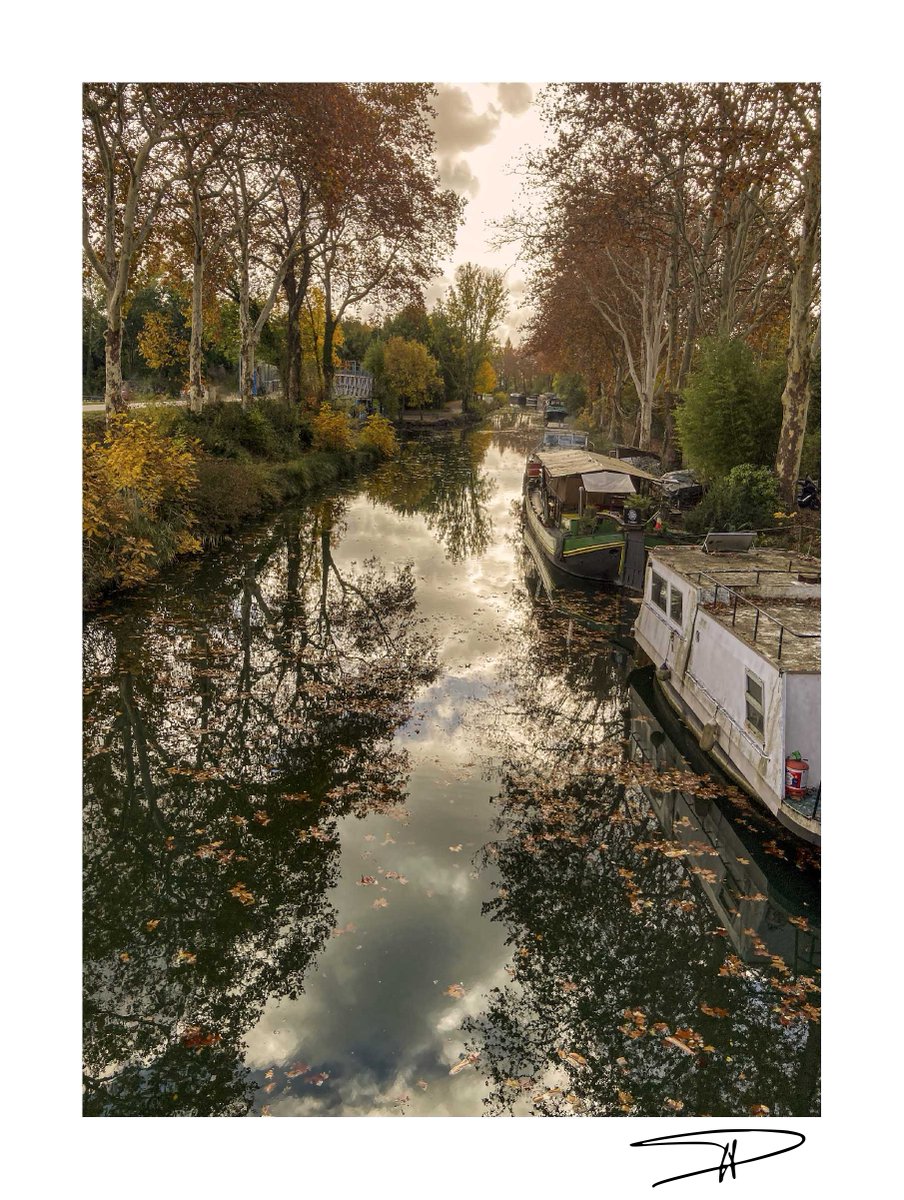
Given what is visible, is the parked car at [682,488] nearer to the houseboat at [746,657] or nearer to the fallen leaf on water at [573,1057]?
the houseboat at [746,657]

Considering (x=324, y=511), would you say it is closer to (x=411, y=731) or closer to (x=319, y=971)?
(x=411, y=731)

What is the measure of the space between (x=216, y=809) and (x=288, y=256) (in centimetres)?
3025

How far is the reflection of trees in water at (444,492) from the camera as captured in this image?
31047 mm

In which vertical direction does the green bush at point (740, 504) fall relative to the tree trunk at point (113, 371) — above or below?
below

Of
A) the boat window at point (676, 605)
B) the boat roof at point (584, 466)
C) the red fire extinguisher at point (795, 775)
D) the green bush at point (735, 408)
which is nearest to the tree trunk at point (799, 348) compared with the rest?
the boat roof at point (584, 466)

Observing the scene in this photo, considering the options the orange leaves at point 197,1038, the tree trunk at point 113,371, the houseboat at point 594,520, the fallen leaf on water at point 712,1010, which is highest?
the tree trunk at point 113,371

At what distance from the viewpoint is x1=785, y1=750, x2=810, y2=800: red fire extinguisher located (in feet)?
32.5

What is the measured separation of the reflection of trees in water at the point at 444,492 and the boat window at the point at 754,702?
16182 millimetres

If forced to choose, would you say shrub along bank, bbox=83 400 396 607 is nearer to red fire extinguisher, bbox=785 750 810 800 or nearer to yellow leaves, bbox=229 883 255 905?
yellow leaves, bbox=229 883 255 905

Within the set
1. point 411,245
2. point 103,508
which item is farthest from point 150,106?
point 411,245

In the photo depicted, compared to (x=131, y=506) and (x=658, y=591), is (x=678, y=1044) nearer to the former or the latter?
(x=658, y=591)

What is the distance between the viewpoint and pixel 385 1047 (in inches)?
278

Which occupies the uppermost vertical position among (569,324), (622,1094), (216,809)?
(569,324)

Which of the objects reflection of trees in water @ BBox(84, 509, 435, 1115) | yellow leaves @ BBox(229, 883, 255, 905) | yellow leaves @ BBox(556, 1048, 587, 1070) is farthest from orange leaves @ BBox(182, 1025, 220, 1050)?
yellow leaves @ BBox(556, 1048, 587, 1070)
